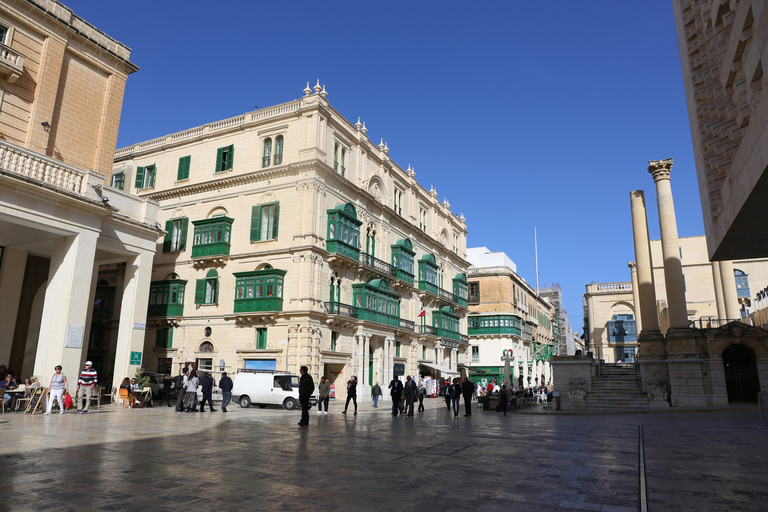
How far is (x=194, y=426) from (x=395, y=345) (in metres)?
26.7

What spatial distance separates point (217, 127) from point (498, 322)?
123ft

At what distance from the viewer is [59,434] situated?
35.9ft

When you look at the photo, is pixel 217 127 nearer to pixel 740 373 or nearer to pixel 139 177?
pixel 139 177

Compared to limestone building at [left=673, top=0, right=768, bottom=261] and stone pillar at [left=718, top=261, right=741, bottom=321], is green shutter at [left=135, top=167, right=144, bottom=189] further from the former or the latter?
stone pillar at [left=718, top=261, right=741, bottom=321]

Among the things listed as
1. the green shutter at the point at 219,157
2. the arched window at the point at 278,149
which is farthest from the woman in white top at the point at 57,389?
the green shutter at the point at 219,157

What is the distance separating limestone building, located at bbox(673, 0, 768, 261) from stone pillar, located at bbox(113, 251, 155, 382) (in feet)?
68.1

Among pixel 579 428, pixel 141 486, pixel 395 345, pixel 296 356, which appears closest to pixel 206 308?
pixel 296 356

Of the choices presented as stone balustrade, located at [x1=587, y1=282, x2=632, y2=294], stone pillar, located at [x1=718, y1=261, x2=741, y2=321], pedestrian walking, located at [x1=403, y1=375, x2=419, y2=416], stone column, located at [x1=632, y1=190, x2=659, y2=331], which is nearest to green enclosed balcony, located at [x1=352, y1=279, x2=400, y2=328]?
pedestrian walking, located at [x1=403, y1=375, x2=419, y2=416]

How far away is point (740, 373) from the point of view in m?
24.5

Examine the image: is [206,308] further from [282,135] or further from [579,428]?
[579,428]

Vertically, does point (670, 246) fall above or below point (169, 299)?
above

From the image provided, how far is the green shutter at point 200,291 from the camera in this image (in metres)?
33.2

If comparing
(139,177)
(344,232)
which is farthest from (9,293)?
(139,177)

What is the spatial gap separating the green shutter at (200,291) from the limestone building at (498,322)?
33335mm
